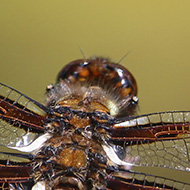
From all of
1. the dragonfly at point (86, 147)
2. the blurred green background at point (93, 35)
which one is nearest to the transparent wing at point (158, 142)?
the dragonfly at point (86, 147)

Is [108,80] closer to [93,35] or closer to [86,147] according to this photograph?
[86,147]

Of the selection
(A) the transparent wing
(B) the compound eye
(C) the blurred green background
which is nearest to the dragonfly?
(A) the transparent wing

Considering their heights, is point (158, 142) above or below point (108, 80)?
below

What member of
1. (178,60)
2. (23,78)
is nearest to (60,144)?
(23,78)

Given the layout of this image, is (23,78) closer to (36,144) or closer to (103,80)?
(103,80)

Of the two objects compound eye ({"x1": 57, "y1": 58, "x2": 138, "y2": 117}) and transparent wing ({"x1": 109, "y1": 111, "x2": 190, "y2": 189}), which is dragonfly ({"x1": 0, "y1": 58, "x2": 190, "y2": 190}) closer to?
transparent wing ({"x1": 109, "y1": 111, "x2": 190, "y2": 189})

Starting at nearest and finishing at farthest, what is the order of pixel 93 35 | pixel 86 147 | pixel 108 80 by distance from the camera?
pixel 86 147
pixel 108 80
pixel 93 35

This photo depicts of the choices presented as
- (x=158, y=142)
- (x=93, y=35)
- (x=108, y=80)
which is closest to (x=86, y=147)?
(x=158, y=142)

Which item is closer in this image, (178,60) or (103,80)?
(103,80)
